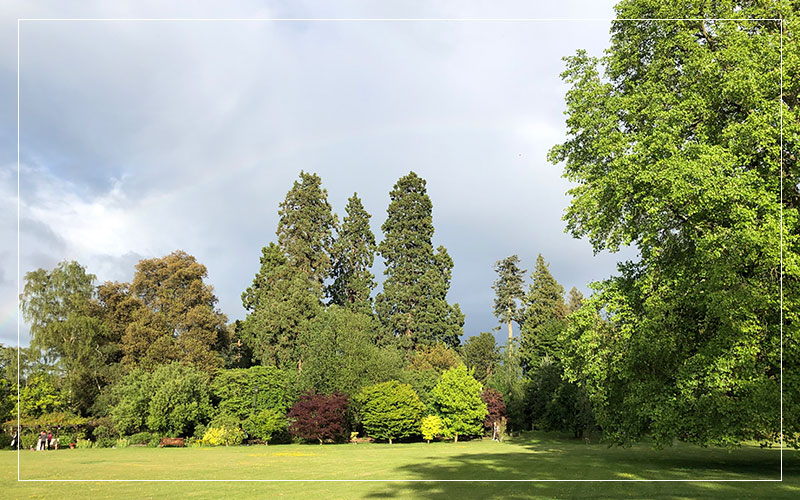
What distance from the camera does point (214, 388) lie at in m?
38.0

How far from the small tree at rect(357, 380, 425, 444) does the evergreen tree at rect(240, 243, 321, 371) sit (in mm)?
9394

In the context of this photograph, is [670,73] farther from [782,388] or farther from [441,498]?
[441,498]

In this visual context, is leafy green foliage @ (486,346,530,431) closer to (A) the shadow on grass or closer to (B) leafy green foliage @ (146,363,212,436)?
(A) the shadow on grass

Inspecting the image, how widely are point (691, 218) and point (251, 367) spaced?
32199 millimetres

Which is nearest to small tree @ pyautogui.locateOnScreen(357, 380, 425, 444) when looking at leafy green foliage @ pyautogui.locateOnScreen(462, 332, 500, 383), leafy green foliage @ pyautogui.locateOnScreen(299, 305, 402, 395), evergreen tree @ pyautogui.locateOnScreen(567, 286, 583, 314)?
leafy green foliage @ pyautogui.locateOnScreen(299, 305, 402, 395)

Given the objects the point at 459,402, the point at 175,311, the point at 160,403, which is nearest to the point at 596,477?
the point at 459,402

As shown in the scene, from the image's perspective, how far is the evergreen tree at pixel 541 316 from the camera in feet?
154

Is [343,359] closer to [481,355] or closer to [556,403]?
[556,403]

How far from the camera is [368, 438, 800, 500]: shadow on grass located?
12.4 meters

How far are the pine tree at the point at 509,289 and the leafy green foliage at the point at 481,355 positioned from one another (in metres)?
3.79

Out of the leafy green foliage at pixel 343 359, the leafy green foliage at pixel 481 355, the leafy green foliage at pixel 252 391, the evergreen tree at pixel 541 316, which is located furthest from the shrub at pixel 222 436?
the leafy green foliage at pixel 481 355

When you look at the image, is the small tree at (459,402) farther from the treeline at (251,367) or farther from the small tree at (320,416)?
the small tree at (320,416)

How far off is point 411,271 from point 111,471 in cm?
3713


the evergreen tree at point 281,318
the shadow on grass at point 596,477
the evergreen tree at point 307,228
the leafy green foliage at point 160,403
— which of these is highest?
the evergreen tree at point 307,228
